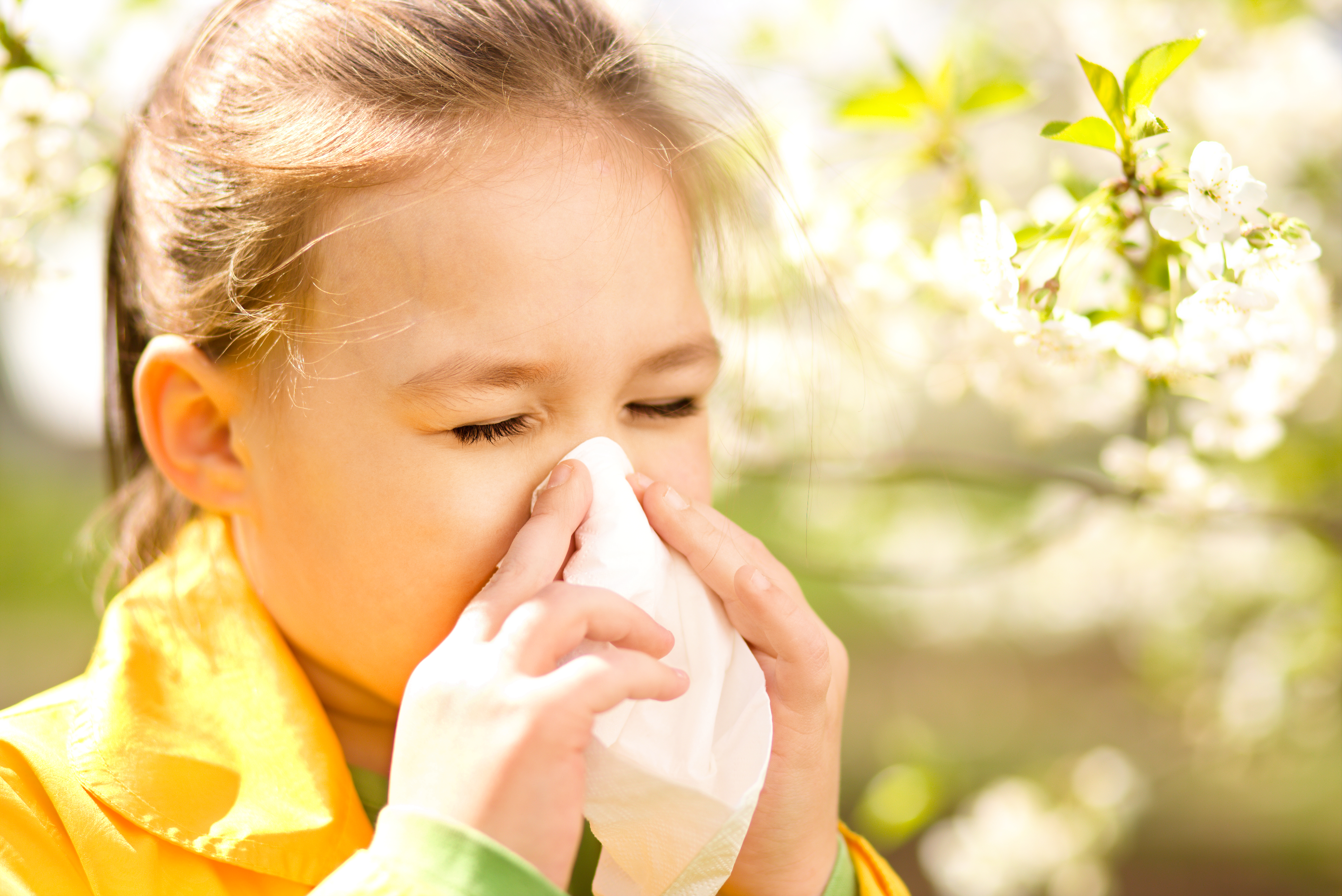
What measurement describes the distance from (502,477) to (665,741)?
10.5 inches

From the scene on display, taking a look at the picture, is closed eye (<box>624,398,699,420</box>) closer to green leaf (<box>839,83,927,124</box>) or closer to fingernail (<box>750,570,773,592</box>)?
fingernail (<box>750,570,773,592</box>)

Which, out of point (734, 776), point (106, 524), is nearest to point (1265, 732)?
point (734, 776)

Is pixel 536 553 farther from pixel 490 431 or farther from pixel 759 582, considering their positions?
pixel 759 582

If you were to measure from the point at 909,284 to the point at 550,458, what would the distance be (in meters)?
0.61

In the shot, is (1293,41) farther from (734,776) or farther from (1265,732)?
(734,776)

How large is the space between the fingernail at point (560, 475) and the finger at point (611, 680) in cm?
15

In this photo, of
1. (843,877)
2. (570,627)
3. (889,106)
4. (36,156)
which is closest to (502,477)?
(570,627)

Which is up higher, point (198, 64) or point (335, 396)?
point (198, 64)

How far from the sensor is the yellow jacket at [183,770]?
88 cm

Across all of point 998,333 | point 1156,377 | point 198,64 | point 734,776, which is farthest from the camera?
point 998,333

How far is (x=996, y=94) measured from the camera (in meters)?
1.15

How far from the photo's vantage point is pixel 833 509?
3.33m

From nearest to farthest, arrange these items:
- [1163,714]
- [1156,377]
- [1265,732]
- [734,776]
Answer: [734,776], [1156,377], [1265,732], [1163,714]

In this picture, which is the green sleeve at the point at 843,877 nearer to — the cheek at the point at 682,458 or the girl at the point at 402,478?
A: the girl at the point at 402,478
